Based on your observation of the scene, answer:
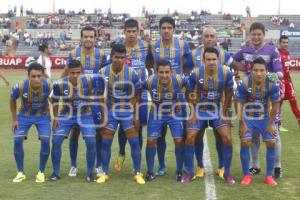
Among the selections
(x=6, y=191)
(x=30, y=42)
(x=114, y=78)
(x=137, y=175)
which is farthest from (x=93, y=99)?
(x=30, y=42)

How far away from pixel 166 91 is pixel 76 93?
1.20 metres

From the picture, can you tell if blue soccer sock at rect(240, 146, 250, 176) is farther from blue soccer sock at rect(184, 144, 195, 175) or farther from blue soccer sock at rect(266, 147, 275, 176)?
blue soccer sock at rect(184, 144, 195, 175)

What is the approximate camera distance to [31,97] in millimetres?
7695

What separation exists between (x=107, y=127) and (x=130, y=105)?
0.43 m

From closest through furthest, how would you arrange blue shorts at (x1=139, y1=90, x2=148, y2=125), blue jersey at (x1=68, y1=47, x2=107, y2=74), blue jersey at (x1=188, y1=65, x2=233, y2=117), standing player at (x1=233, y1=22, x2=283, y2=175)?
blue jersey at (x1=188, y1=65, x2=233, y2=117)
standing player at (x1=233, y1=22, x2=283, y2=175)
blue shorts at (x1=139, y1=90, x2=148, y2=125)
blue jersey at (x1=68, y1=47, x2=107, y2=74)

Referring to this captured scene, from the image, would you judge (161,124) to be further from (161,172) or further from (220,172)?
(220,172)

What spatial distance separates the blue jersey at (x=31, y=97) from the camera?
7.70 meters

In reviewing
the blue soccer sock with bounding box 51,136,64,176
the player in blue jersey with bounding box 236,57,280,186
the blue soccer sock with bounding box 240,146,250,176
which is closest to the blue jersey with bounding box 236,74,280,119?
the player in blue jersey with bounding box 236,57,280,186

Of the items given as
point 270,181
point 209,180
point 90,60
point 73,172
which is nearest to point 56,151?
point 73,172

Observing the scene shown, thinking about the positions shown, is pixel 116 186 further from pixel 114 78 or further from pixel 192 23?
pixel 192 23

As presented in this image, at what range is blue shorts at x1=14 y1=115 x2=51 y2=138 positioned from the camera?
772 cm

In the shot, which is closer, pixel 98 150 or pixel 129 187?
pixel 129 187

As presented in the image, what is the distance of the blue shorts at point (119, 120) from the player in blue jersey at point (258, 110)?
4.82ft

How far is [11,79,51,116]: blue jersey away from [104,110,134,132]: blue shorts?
899 mm
